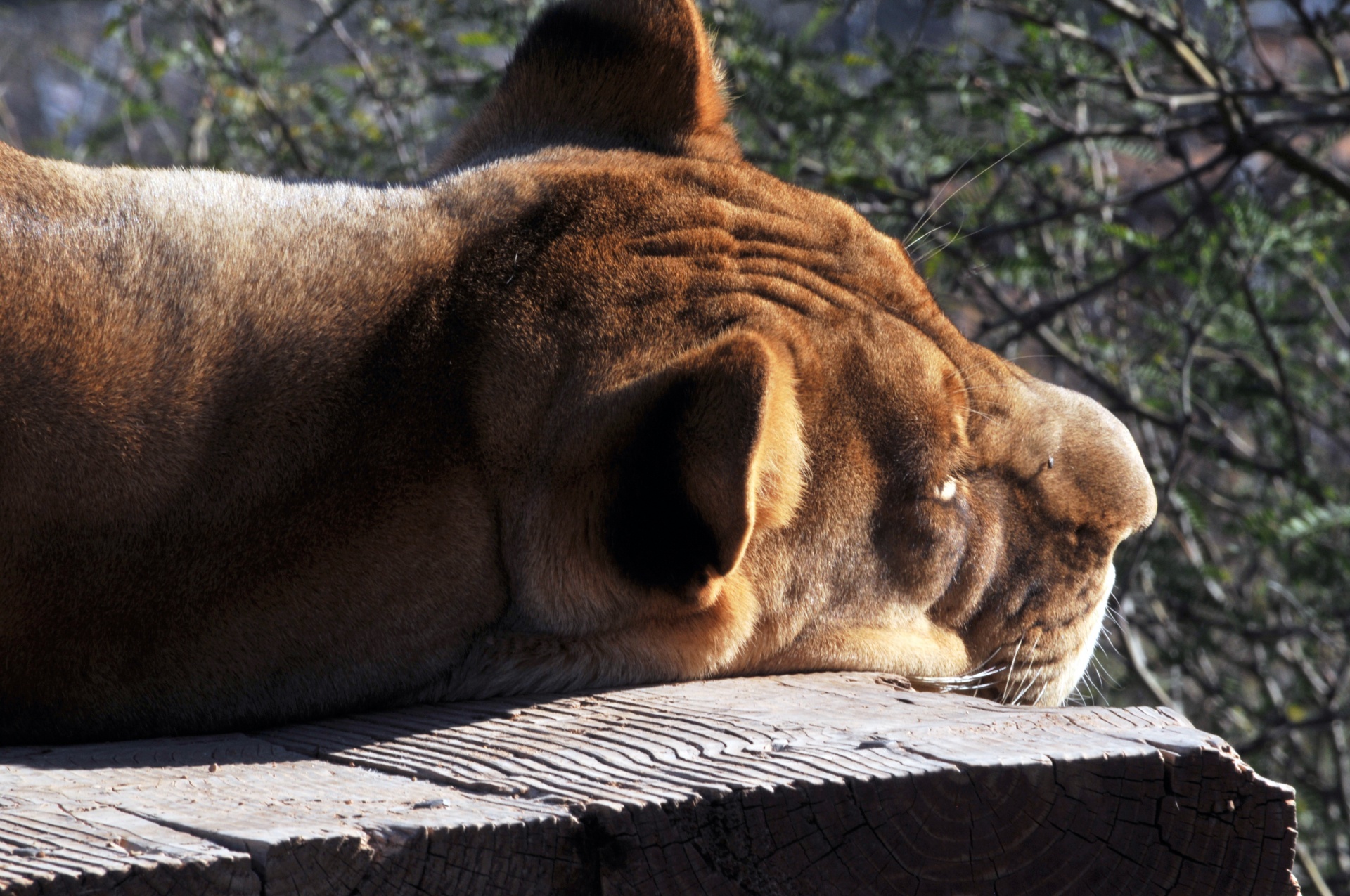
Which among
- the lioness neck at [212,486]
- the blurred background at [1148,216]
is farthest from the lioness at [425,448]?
the blurred background at [1148,216]

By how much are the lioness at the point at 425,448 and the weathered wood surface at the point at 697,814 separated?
0.27 m

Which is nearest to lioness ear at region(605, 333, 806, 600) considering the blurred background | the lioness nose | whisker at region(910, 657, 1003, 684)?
whisker at region(910, 657, 1003, 684)

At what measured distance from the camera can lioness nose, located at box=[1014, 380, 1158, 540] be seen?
97.7 inches

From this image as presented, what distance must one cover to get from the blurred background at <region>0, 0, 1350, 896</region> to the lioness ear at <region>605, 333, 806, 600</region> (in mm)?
1674

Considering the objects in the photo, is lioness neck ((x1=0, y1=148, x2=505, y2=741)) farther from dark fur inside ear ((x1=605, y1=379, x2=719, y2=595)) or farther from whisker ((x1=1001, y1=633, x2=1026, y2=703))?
whisker ((x1=1001, y1=633, x2=1026, y2=703))

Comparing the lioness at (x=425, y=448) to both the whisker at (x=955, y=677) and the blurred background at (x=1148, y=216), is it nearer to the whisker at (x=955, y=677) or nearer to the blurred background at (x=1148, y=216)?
the whisker at (x=955, y=677)

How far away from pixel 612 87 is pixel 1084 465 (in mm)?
1106

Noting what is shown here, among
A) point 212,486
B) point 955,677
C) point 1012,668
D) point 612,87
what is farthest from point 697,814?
point 612,87

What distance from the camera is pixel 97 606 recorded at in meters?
1.83

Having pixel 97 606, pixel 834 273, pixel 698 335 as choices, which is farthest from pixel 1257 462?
pixel 97 606

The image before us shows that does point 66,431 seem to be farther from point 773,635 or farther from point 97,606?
point 773,635

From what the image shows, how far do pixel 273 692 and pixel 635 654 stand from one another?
504 millimetres

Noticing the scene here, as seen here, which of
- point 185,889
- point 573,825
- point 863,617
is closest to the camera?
point 185,889

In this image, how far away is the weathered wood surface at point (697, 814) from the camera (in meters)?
1.19
